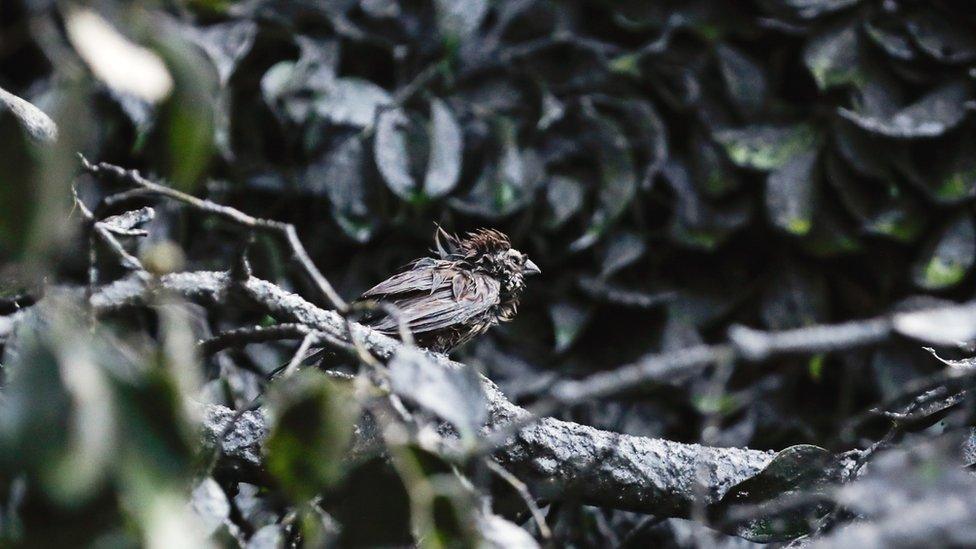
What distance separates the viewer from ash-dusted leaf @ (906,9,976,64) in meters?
3.44

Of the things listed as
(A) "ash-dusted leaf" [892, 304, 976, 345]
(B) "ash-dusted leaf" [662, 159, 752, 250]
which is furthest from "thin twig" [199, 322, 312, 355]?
(B) "ash-dusted leaf" [662, 159, 752, 250]

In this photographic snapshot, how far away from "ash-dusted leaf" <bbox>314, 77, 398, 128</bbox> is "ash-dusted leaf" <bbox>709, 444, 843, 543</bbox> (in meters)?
1.94

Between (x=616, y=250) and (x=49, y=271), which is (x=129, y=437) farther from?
(x=616, y=250)

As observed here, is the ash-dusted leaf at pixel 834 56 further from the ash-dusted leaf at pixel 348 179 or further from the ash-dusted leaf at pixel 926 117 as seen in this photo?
the ash-dusted leaf at pixel 348 179

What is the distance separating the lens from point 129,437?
33.3 inches

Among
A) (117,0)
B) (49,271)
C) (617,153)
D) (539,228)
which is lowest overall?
(539,228)

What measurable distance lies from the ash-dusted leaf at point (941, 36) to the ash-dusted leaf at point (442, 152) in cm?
164

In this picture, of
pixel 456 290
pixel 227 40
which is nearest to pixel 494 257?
Result: pixel 456 290

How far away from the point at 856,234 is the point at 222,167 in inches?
85.9

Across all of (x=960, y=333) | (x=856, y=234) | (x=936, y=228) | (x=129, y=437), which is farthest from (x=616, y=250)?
(x=129, y=437)

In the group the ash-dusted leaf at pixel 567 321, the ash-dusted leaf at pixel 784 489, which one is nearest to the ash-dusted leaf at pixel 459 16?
the ash-dusted leaf at pixel 567 321

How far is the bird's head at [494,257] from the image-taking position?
9.54ft

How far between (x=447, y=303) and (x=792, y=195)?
1.40m

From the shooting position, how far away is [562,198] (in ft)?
11.2
